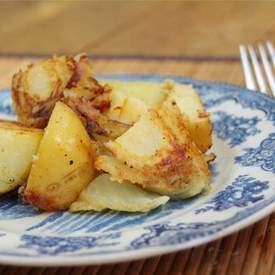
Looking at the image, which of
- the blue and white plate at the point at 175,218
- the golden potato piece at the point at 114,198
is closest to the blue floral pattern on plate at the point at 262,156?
the blue and white plate at the point at 175,218

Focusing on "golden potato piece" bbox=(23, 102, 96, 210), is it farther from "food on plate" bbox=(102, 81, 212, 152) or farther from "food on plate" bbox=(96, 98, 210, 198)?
"food on plate" bbox=(102, 81, 212, 152)

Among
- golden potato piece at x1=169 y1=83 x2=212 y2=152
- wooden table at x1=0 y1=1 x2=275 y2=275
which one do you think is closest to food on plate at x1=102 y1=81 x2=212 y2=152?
golden potato piece at x1=169 y1=83 x2=212 y2=152

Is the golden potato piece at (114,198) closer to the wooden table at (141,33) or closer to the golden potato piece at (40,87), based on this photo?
the golden potato piece at (40,87)

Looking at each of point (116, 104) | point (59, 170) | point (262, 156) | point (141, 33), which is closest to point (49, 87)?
point (116, 104)

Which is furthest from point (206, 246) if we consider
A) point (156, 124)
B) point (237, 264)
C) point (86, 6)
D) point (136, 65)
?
point (86, 6)

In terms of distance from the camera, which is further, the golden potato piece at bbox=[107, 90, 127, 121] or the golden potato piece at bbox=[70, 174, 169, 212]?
the golden potato piece at bbox=[107, 90, 127, 121]

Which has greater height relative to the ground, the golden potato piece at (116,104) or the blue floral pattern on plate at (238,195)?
the golden potato piece at (116,104)
